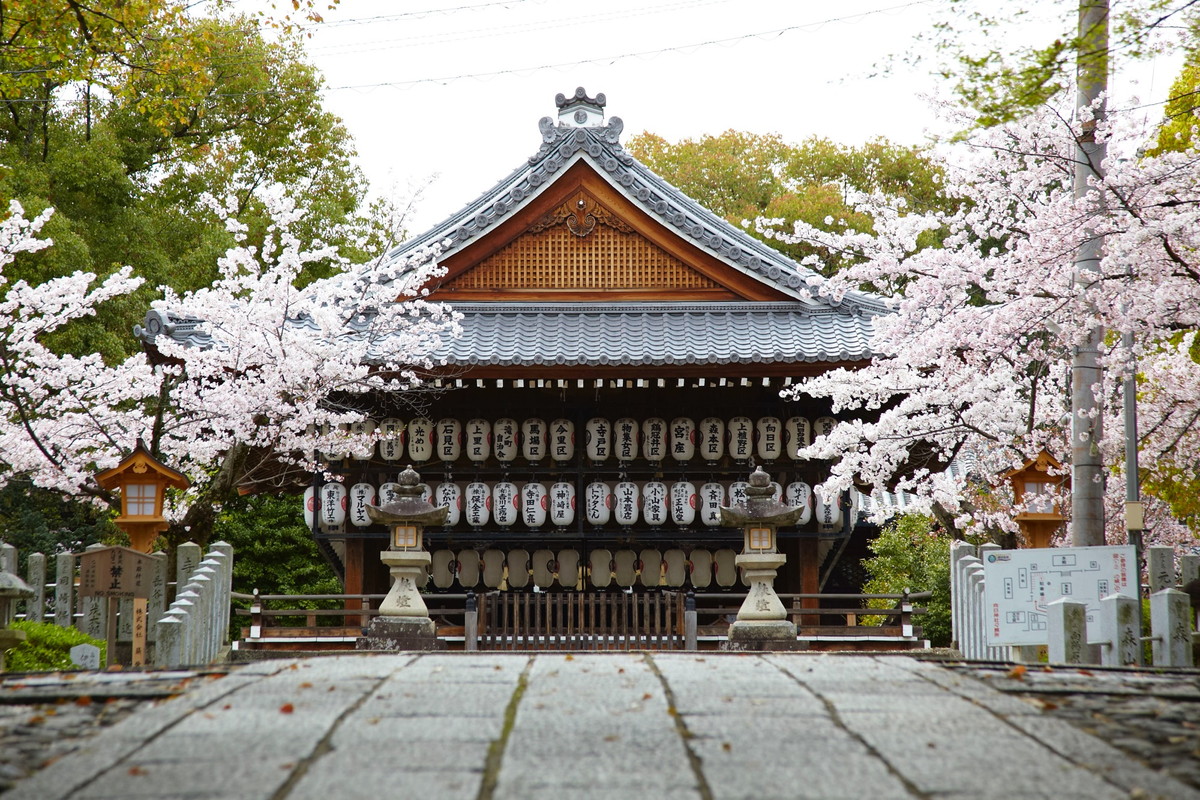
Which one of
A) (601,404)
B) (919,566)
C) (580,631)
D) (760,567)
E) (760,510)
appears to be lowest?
(580,631)

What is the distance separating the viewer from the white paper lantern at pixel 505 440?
56.4 ft

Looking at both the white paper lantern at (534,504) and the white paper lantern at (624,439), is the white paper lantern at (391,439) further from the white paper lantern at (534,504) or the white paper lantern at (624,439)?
the white paper lantern at (624,439)

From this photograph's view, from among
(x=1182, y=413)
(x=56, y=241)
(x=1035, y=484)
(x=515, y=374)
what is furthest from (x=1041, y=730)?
(x=56, y=241)

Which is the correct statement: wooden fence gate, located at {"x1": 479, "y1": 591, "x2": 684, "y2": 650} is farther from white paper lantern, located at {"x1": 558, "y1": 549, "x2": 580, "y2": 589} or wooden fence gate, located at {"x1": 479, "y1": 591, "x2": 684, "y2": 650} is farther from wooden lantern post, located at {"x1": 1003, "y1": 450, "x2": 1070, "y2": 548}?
wooden lantern post, located at {"x1": 1003, "y1": 450, "x2": 1070, "y2": 548}

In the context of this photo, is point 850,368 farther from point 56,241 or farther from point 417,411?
point 56,241

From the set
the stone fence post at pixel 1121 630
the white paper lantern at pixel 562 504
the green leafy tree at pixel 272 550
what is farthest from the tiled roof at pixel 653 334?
Result: the green leafy tree at pixel 272 550

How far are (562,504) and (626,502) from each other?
0.89 m

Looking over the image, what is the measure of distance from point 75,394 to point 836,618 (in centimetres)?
1306

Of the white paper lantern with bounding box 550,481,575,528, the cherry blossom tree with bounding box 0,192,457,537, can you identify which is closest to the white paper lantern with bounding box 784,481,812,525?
the white paper lantern with bounding box 550,481,575,528

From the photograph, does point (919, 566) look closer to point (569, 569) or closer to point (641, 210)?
point (569, 569)

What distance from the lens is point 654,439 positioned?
56.6ft

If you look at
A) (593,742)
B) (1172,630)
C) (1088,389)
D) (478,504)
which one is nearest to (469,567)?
(478,504)

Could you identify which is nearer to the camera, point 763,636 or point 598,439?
point 763,636

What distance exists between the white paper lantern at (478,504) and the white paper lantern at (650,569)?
2.29 m
